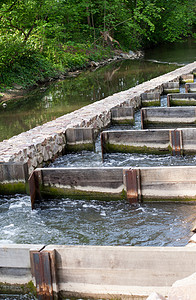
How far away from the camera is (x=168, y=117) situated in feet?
35.9

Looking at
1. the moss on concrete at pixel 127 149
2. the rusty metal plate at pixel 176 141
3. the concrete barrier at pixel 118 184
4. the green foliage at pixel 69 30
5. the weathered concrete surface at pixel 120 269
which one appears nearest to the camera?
the weathered concrete surface at pixel 120 269

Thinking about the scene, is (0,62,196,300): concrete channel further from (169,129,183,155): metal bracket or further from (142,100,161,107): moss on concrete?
(142,100,161,107): moss on concrete

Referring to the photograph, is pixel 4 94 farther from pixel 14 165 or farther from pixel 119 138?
pixel 14 165

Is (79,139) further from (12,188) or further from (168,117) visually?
(168,117)

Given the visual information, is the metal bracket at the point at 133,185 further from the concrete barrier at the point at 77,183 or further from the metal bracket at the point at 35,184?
the metal bracket at the point at 35,184

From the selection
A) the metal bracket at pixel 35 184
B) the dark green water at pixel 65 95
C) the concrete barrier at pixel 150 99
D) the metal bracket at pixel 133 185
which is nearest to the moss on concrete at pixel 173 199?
the metal bracket at pixel 133 185

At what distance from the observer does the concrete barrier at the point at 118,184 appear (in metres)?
6.50

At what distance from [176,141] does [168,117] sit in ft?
7.36

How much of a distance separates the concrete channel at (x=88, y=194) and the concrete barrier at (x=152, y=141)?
0.07 feet

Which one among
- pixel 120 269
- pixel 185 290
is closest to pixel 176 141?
pixel 120 269

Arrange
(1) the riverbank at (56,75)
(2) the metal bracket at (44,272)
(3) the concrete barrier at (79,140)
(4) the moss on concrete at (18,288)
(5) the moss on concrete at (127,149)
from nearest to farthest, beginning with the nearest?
(2) the metal bracket at (44,272), (4) the moss on concrete at (18,288), (5) the moss on concrete at (127,149), (3) the concrete barrier at (79,140), (1) the riverbank at (56,75)

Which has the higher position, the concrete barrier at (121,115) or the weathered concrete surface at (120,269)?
the concrete barrier at (121,115)

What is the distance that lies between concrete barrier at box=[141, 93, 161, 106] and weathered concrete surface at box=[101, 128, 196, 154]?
505 cm

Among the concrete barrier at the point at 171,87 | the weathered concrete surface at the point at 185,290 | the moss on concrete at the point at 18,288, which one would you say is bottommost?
the moss on concrete at the point at 18,288
